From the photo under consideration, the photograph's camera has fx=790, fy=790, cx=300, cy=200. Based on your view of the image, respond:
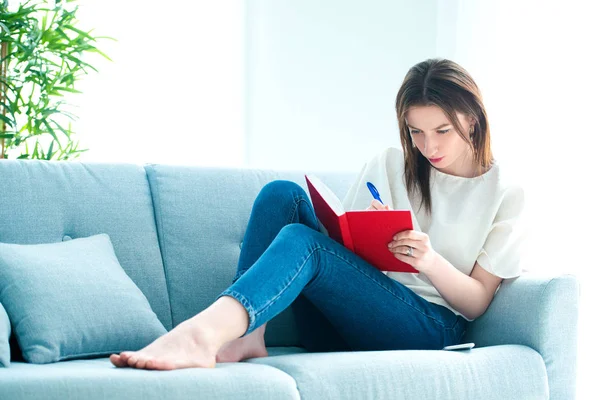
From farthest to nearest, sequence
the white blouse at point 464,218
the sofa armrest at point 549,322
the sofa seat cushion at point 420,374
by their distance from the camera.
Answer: the white blouse at point 464,218 → the sofa armrest at point 549,322 → the sofa seat cushion at point 420,374

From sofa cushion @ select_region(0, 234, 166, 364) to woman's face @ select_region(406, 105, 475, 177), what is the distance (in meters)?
0.83

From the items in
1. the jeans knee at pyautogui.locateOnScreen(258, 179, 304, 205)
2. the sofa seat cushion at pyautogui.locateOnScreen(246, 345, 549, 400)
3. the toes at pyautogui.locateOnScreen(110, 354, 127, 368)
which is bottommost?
the sofa seat cushion at pyautogui.locateOnScreen(246, 345, 549, 400)

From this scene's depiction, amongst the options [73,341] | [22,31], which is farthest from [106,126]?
[73,341]

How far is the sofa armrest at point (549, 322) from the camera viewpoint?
192cm

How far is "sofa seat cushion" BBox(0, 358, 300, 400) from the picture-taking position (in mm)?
1366

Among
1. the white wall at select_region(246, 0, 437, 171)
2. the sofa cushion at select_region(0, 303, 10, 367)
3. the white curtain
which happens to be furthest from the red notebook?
the white wall at select_region(246, 0, 437, 171)

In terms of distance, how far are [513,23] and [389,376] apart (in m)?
2.00

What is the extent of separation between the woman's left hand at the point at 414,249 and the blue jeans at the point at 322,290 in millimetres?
84

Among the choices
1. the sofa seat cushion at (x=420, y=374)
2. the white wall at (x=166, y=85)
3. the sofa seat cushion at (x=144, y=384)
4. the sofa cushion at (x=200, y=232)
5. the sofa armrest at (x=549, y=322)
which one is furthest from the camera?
the white wall at (x=166, y=85)

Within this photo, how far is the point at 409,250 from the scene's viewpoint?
71.2 inches

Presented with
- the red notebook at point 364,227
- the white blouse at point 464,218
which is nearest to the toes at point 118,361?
the red notebook at point 364,227

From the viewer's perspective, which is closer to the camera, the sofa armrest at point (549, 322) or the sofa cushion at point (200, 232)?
the sofa armrest at point (549, 322)

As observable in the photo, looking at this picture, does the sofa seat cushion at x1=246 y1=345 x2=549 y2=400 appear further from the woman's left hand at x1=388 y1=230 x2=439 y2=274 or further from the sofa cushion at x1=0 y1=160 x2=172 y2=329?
the sofa cushion at x1=0 y1=160 x2=172 y2=329

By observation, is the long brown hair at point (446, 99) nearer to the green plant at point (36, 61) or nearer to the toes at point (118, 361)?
the toes at point (118, 361)
